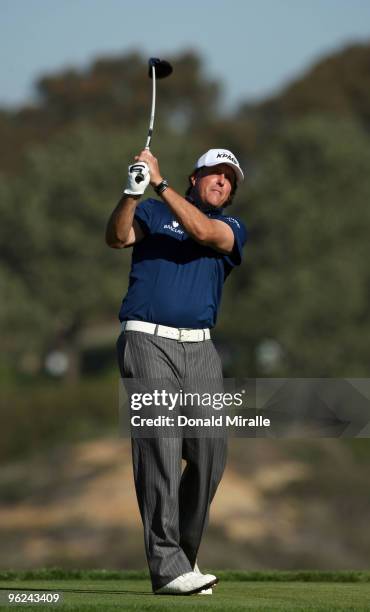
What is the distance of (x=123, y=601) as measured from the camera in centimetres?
818

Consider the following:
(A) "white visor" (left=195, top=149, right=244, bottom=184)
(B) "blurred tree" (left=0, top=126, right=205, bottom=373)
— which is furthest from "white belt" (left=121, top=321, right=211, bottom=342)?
(B) "blurred tree" (left=0, top=126, right=205, bottom=373)

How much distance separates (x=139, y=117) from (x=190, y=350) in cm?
9089

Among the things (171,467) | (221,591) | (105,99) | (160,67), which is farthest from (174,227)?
(105,99)

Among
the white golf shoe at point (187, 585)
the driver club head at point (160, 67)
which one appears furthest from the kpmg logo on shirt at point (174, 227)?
the white golf shoe at point (187, 585)

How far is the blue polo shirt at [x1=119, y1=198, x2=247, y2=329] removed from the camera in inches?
345

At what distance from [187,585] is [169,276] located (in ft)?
5.44

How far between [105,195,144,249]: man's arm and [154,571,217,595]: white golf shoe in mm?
1804

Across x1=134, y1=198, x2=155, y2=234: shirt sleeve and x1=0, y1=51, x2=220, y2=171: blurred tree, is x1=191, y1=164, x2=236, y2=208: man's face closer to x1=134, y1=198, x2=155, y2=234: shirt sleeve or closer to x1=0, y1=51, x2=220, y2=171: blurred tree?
x1=134, y1=198, x2=155, y2=234: shirt sleeve

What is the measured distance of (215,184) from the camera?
359 inches

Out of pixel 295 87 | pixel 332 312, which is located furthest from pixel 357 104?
pixel 332 312

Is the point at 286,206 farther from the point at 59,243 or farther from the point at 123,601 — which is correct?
the point at 123,601

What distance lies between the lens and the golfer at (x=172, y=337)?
866cm

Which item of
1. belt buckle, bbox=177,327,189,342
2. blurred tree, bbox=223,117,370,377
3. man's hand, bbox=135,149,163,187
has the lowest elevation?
belt buckle, bbox=177,327,189,342

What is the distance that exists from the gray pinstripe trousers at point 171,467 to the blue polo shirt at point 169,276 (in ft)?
0.45
